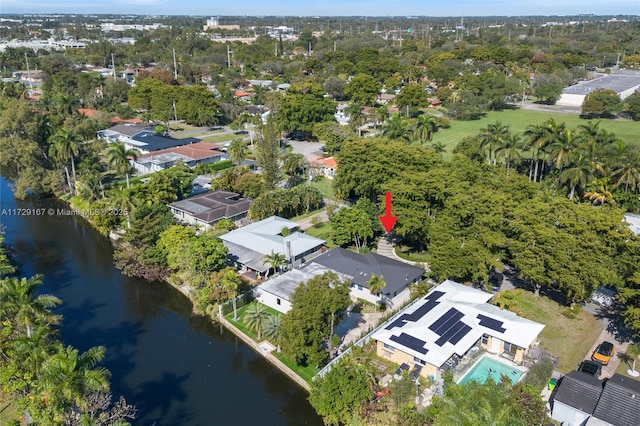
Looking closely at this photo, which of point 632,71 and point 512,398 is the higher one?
point 632,71

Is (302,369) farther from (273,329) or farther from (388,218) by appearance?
(388,218)

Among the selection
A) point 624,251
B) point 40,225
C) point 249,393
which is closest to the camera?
point 249,393

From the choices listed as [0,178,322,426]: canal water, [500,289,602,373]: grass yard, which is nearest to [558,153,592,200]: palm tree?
[500,289,602,373]: grass yard

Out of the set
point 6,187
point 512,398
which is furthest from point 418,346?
point 6,187

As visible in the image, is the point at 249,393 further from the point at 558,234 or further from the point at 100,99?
the point at 100,99

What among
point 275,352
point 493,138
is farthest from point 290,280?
point 493,138

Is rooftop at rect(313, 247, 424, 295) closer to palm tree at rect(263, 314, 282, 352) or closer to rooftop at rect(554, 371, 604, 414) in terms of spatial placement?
palm tree at rect(263, 314, 282, 352)
